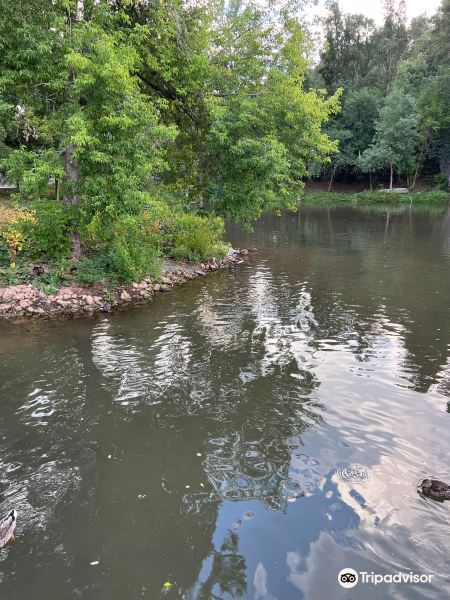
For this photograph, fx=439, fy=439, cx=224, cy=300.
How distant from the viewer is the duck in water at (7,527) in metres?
4.11

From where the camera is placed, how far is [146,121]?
11.2 meters

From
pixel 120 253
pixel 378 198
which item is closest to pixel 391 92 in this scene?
pixel 378 198

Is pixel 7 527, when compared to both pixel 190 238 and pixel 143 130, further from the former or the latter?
pixel 190 238

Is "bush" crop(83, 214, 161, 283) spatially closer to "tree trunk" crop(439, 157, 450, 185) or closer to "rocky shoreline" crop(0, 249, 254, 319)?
"rocky shoreline" crop(0, 249, 254, 319)

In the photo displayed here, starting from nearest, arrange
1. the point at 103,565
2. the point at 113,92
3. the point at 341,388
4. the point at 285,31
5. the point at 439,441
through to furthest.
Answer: the point at 103,565 < the point at 439,441 < the point at 341,388 < the point at 113,92 < the point at 285,31

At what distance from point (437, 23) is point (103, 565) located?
6259cm

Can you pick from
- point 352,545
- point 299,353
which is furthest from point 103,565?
point 299,353

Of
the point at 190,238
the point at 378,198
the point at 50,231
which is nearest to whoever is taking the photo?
the point at 50,231

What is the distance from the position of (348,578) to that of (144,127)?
11155mm

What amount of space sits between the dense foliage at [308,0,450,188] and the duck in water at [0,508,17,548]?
2010 inches

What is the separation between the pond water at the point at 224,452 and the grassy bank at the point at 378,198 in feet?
129

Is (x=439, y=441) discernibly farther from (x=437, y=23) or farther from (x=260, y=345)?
(x=437, y=23)

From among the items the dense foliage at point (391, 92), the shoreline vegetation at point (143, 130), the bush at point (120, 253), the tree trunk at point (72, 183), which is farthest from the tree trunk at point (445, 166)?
the tree trunk at point (72, 183)

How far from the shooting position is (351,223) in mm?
31312
